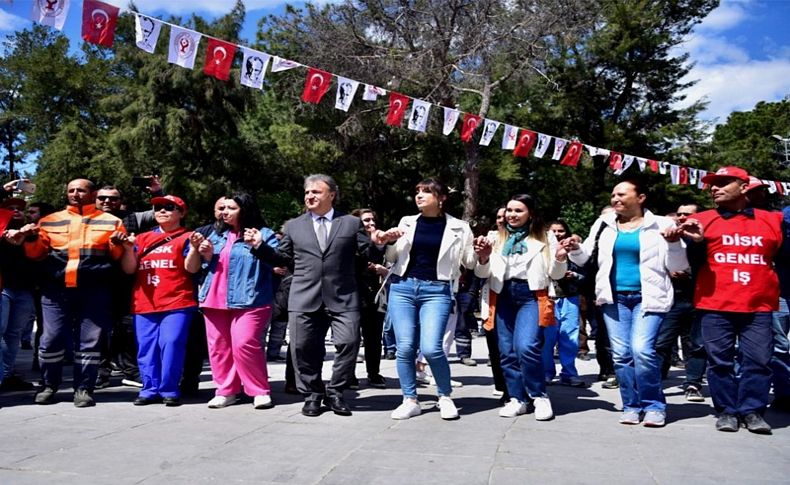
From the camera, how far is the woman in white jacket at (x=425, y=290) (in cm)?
546

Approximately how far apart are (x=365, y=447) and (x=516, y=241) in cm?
219

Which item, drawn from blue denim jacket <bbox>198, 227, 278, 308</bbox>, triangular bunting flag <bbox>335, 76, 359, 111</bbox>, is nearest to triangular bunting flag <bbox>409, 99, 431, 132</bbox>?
triangular bunting flag <bbox>335, 76, 359, 111</bbox>

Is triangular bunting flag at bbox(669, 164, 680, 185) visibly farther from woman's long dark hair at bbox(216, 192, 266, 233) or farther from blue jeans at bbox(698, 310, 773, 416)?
woman's long dark hair at bbox(216, 192, 266, 233)

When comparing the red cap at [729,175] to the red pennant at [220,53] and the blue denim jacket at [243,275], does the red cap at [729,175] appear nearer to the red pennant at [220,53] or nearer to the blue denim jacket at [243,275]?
the blue denim jacket at [243,275]

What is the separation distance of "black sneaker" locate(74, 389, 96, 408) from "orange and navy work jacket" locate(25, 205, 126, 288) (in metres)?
0.88

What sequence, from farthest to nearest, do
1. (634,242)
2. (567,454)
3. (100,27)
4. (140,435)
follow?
(100,27), (634,242), (140,435), (567,454)

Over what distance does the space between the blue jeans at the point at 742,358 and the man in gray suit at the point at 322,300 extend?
274 centimetres

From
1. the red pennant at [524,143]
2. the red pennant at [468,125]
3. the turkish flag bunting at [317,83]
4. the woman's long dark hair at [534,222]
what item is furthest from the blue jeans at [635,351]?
the red pennant at [524,143]

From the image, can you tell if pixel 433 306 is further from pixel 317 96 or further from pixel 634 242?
pixel 317 96

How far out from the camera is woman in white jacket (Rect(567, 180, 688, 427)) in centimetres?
518

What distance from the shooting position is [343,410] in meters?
5.52

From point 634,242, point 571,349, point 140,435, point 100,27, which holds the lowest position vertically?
point 140,435

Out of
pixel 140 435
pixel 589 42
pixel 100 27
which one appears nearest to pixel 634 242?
pixel 140 435

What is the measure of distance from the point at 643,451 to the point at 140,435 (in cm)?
333
